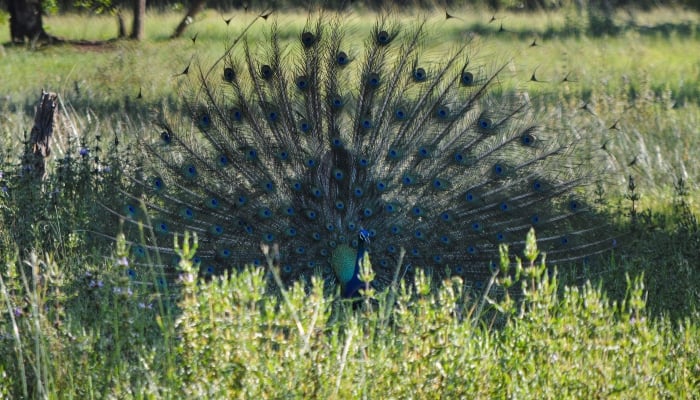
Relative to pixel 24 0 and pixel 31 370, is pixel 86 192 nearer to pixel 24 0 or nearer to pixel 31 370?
pixel 31 370

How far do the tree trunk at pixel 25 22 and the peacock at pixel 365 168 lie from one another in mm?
14487

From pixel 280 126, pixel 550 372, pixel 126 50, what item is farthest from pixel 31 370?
pixel 126 50

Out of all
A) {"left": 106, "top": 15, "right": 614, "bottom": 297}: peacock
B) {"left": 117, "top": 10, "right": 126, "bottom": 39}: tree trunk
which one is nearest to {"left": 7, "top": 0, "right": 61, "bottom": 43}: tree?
{"left": 117, "top": 10, "right": 126, "bottom": 39}: tree trunk

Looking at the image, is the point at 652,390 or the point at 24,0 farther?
the point at 24,0

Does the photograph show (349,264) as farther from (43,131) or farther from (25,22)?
(25,22)

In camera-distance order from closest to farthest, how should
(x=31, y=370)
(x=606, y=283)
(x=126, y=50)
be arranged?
(x=31, y=370) < (x=606, y=283) < (x=126, y=50)

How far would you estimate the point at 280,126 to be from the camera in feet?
22.8

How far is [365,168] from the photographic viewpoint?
22.5 ft

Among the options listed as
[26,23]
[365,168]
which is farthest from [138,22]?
[365,168]

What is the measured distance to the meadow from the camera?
384 cm

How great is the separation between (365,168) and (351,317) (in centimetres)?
248

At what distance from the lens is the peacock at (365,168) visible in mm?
6750

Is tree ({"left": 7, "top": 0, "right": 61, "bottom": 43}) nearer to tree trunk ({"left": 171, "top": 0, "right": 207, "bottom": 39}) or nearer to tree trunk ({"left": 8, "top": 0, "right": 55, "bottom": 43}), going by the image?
tree trunk ({"left": 8, "top": 0, "right": 55, "bottom": 43})

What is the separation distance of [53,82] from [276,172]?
9.13m
